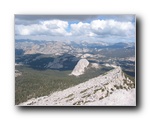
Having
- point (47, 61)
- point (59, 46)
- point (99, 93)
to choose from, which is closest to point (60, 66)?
point (47, 61)

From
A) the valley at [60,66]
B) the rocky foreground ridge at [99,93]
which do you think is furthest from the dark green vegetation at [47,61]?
the rocky foreground ridge at [99,93]

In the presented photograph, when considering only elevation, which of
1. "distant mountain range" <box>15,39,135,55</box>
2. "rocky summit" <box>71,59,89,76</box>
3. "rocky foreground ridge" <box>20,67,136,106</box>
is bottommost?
"rocky foreground ridge" <box>20,67,136,106</box>

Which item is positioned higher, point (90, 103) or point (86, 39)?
point (86, 39)

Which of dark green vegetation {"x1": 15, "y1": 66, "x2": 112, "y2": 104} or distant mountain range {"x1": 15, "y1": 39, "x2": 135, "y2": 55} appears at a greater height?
distant mountain range {"x1": 15, "y1": 39, "x2": 135, "y2": 55}

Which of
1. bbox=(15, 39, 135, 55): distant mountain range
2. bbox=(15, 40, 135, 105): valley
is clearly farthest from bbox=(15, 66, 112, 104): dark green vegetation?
bbox=(15, 39, 135, 55): distant mountain range

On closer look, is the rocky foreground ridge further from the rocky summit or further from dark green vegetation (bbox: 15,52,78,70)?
dark green vegetation (bbox: 15,52,78,70)
